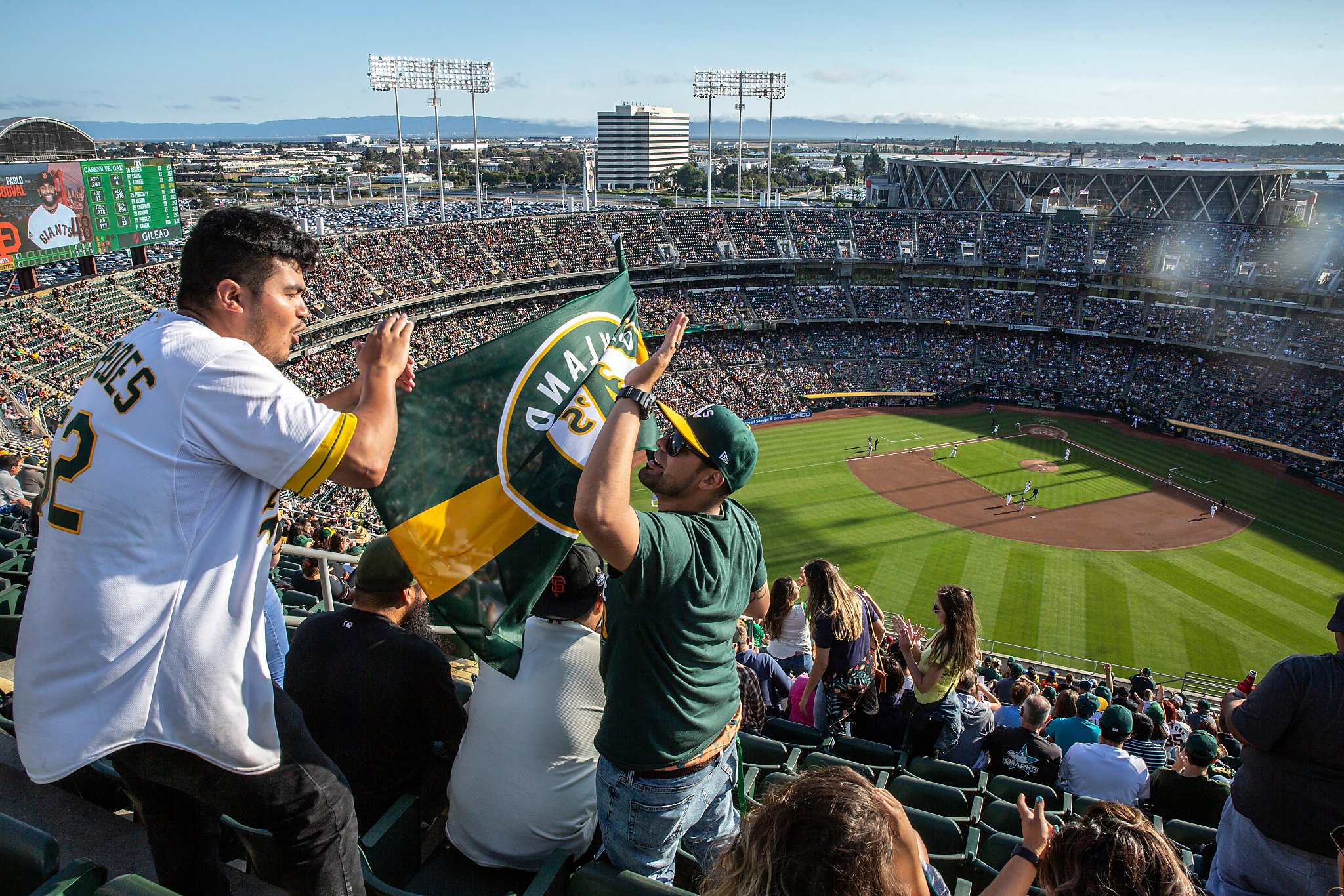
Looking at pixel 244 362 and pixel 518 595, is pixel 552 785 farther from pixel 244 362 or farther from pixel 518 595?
pixel 244 362

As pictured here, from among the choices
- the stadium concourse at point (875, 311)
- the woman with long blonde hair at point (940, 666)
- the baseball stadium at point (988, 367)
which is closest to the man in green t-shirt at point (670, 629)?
the woman with long blonde hair at point (940, 666)

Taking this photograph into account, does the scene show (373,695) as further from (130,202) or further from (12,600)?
(130,202)

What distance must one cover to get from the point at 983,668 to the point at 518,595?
14496 mm

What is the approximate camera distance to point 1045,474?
131ft

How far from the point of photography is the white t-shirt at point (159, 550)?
2.45m

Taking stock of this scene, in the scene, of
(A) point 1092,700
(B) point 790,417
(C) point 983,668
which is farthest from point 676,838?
(B) point 790,417

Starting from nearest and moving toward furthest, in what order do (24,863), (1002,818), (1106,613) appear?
1. (24,863)
2. (1002,818)
3. (1106,613)

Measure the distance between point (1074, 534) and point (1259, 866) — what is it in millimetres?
31897

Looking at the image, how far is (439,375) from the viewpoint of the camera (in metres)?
4.74

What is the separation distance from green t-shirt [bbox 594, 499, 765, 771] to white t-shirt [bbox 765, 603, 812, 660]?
6.28 m

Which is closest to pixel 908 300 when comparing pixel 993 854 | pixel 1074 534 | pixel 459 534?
pixel 1074 534

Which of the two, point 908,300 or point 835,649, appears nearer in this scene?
point 835,649

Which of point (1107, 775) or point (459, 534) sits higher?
point (459, 534)

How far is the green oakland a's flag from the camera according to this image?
4406 mm
